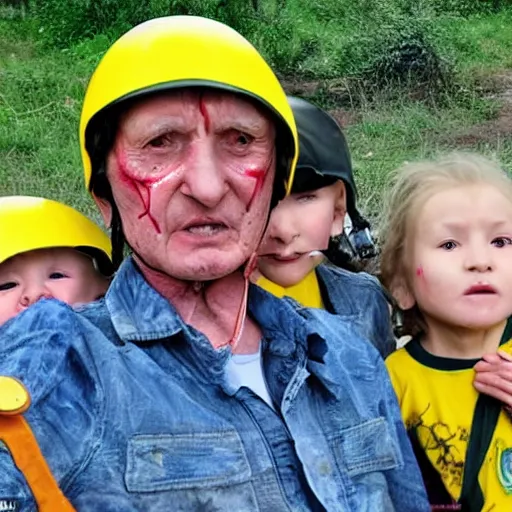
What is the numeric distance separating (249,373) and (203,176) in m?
0.41

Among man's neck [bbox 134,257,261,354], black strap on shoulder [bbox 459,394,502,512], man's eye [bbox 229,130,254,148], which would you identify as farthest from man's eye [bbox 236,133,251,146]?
black strap on shoulder [bbox 459,394,502,512]

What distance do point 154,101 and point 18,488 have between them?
2.43ft

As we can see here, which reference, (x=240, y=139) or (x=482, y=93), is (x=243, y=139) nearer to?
→ (x=240, y=139)

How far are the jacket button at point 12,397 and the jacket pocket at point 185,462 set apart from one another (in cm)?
23

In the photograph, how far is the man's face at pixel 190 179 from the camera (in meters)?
1.91

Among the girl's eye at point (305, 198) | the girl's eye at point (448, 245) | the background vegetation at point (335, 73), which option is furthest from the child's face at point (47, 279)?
the background vegetation at point (335, 73)

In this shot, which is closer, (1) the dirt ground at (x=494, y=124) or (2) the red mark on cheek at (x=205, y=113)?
(2) the red mark on cheek at (x=205, y=113)

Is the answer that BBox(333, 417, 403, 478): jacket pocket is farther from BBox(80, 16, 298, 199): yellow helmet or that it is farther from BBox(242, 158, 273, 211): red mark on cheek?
BBox(80, 16, 298, 199): yellow helmet

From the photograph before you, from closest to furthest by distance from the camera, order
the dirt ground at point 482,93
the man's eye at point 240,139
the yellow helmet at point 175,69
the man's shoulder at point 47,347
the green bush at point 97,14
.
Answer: the man's shoulder at point 47,347
the yellow helmet at point 175,69
the man's eye at point 240,139
the dirt ground at point 482,93
the green bush at point 97,14

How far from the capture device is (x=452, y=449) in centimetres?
281

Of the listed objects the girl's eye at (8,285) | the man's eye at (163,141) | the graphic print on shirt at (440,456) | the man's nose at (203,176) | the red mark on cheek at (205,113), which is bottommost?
the graphic print on shirt at (440,456)

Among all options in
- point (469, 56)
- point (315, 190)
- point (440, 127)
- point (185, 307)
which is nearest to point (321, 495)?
point (185, 307)

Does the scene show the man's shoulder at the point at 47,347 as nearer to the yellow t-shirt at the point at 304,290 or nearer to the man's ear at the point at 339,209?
the yellow t-shirt at the point at 304,290

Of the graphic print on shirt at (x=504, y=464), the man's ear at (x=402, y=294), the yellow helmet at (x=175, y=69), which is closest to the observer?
the yellow helmet at (x=175, y=69)
